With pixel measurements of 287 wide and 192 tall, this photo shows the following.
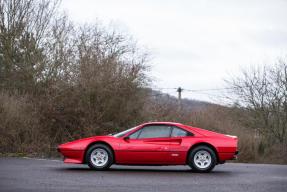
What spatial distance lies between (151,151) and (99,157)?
1294 mm

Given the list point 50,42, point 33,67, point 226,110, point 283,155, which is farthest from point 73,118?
point 226,110

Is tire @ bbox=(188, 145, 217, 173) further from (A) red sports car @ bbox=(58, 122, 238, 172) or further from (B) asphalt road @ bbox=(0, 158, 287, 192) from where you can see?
(B) asphalt road @ bbox=(0, 158, 287, 192)

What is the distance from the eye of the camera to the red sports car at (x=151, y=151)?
13023mm

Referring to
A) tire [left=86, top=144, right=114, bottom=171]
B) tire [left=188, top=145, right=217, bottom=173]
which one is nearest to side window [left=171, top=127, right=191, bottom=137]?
tire [left=188, top=145, right=217, bottom=173]

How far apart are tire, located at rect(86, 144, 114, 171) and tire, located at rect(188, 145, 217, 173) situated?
1982 millimetres

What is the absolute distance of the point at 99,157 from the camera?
1312 centimetres

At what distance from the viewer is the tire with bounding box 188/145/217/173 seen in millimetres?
13023

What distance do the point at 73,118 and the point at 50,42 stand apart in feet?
30.6

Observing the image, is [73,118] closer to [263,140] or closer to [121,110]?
[121,110]

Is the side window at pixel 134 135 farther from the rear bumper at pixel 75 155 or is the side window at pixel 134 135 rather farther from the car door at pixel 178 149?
the rear bumper at pixel 75 155

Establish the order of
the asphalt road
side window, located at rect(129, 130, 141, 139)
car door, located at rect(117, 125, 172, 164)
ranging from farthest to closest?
side window, located at rect(129, 130, 141, 139), car door, located at rect(117, 125, 172, 164), the asphalt road

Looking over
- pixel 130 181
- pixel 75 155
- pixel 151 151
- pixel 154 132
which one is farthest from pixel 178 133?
pixel 130 181

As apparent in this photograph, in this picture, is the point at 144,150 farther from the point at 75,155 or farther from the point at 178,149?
the point at 75,155

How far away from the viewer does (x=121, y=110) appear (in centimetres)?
2289
